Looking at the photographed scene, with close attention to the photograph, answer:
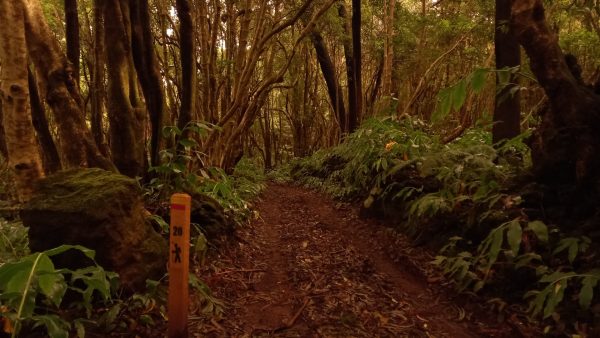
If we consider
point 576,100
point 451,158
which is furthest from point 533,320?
point 451,158

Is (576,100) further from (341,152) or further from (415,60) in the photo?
(415,60)

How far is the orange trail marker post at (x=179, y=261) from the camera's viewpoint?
2.23 meters

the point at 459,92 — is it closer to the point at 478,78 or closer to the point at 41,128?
the point at 478,78

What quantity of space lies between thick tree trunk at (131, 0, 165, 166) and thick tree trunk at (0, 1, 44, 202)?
4.92ft

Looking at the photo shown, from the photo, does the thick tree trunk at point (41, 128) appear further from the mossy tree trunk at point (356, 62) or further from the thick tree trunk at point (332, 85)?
the thick tree trunk at point (332, 85)

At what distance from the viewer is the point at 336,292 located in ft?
12.0

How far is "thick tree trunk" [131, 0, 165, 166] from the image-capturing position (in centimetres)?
509

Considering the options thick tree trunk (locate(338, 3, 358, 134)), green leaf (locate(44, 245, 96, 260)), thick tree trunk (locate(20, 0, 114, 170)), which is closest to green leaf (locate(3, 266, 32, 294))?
green leaf (locate(44, 245, 96, 260))

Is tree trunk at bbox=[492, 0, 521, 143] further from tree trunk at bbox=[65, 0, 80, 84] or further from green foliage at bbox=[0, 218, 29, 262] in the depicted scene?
tree trunk at bbox=[65, 0, 80, 84]

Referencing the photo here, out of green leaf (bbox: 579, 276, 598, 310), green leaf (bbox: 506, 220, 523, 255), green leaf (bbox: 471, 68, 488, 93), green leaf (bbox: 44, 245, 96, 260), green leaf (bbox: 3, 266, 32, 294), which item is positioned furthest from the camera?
green leaf (bbox: 471, 68, 488, 93)

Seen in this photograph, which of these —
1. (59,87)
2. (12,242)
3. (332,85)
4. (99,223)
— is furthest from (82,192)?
(332,85)

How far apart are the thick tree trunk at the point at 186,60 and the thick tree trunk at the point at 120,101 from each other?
0.89 metres

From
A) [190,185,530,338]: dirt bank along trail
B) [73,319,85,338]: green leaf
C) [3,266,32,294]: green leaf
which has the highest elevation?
[3,266,32,294]: green leaf

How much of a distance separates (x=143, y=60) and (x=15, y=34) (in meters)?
1.69
